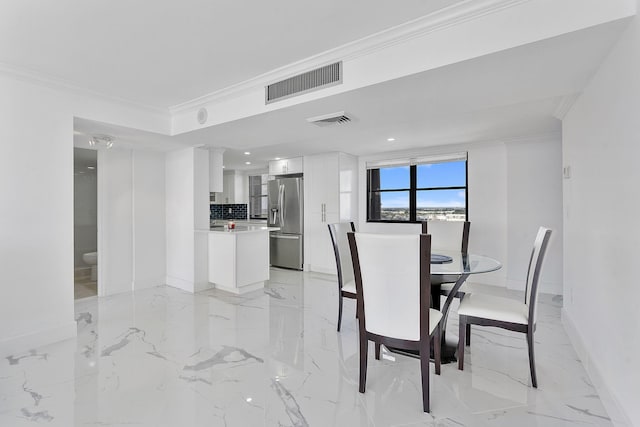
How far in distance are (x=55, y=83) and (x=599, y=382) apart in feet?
15.4

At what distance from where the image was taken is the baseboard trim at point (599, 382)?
1665 mm

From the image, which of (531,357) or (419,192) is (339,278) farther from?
(419,192)

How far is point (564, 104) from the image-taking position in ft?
9.14

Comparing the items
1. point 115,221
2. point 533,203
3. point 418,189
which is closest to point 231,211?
point 115,221

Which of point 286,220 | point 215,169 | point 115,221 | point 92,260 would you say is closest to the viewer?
point 115,221

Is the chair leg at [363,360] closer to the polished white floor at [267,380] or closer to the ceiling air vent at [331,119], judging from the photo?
the polished white floor at [267,380]

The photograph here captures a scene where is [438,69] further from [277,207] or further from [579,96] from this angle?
[277,207]

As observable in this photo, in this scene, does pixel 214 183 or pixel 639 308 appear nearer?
pixel 639 308

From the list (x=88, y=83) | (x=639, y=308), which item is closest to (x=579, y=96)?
(x=639, y=308)

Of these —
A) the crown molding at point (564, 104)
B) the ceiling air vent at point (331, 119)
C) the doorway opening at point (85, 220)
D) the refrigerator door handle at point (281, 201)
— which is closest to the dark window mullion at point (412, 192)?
the crown molding at point (564, 104)

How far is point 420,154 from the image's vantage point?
5.13 metres

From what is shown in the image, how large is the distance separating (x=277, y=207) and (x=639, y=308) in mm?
5238

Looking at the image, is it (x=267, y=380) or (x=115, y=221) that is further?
(x=115, y=221)

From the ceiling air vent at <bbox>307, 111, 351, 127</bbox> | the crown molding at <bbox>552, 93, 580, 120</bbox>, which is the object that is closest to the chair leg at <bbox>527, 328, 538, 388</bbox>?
the crown molding at <bbox>552, 93, 580, 120</bbox>
